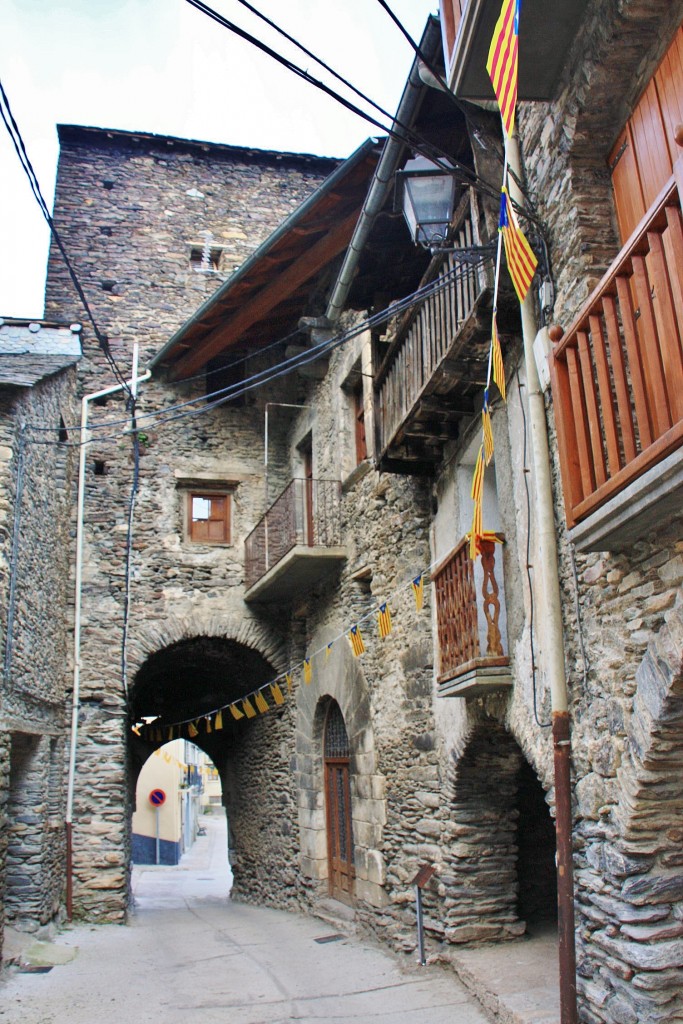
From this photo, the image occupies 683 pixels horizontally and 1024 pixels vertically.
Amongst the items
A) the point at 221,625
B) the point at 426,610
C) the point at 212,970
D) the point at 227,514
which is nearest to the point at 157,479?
the point at 227,514

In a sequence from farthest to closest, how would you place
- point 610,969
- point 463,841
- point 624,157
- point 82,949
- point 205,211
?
point 205,211
point 82,949
point 463,841
point 624,157
point 610,969

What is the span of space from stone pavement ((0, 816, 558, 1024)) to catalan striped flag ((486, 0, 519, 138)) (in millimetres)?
4812

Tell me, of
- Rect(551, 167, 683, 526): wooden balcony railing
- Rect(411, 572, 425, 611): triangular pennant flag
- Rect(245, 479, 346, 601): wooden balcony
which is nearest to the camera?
Rect(551, 167, 683, 526): wooden balcony railing

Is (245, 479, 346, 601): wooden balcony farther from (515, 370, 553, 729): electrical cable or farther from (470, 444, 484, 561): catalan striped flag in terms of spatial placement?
(470, 444, 484, 561): catalan striped flag

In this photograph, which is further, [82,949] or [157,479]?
[157,479]

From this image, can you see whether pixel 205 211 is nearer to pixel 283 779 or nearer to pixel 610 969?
pixel 283 779

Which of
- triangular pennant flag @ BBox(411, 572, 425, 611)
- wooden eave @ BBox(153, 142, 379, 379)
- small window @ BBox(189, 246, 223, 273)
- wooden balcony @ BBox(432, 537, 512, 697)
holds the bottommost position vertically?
wooden balcony @ BBox(432, 537, 512, 697)

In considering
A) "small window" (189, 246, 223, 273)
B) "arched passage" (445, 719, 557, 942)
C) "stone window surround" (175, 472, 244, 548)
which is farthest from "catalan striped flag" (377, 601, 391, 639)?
"small window" (189, 246, 223, 273)

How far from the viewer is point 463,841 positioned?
6754mm

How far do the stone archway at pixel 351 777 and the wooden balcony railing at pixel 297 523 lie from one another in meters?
1.21

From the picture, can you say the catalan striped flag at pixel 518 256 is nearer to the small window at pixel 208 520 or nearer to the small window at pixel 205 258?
the small window at pixel 208 520

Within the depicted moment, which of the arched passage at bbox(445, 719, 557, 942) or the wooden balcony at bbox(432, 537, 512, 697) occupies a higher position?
the wooden balcony at bbox(432, 537, 512, 697)

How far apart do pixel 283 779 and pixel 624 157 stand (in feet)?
29.3

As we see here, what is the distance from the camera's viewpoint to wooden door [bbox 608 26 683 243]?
4.25m
